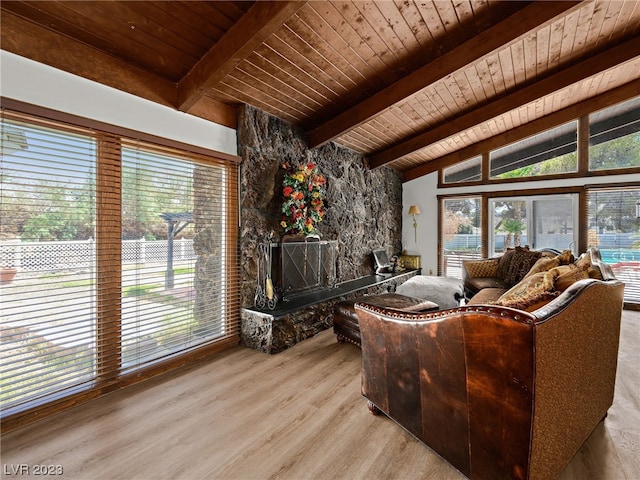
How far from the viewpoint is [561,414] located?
4.50ft

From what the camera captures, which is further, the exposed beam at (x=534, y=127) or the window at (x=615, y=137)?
the window at (x=615, y=137)

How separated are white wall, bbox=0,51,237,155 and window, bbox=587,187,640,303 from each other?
6.10 meters

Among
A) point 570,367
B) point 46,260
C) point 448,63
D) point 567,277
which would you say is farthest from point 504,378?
point 448,63

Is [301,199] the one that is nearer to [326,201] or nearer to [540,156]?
[326,201]

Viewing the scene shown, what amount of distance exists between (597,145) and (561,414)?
579cm

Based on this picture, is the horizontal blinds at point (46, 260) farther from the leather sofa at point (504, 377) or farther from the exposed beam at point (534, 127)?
the exposed beam at point (534, 127)

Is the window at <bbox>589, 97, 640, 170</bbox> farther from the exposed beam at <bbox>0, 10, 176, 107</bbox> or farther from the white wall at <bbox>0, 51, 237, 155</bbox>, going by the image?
the exposed beam at <bbox>0, 10, 176, 107</bbox>

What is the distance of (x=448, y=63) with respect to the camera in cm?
295

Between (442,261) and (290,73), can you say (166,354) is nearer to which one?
(290,73)

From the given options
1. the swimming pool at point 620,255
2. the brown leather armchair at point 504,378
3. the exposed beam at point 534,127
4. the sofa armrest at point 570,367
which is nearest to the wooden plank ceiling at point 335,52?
the exposed beam at point 534,127

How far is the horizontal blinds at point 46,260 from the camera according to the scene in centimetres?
189

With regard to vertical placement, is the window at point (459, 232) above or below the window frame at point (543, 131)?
below

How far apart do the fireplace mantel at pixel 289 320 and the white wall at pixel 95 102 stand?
177 cm

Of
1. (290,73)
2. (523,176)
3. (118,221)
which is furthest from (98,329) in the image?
(523,176)
